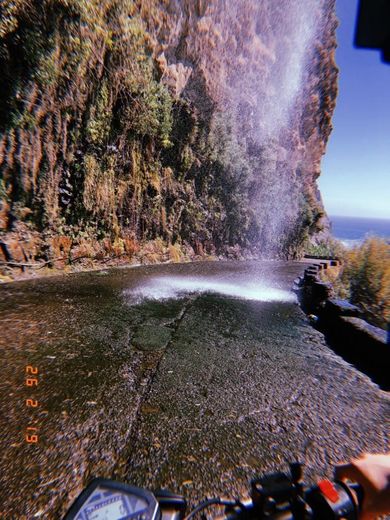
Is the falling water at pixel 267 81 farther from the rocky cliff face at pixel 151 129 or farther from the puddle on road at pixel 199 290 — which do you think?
the puddle on road at pixel 199 290

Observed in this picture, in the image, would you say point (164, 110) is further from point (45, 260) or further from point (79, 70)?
point (45, 260)

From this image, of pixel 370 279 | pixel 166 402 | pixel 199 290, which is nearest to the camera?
pixel 166 402

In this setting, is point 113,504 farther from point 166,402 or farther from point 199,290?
point 199,290

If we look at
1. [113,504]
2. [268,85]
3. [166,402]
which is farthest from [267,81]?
[113,504]

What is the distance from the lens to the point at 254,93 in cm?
1698

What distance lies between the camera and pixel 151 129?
10.1 m

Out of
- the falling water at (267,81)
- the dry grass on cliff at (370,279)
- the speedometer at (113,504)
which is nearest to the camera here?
the speedometer at (113,504)

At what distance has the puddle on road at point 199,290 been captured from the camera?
20.1ft

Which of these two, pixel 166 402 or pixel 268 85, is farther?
pixel 268 85

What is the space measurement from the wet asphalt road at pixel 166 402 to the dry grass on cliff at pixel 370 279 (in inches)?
50.2

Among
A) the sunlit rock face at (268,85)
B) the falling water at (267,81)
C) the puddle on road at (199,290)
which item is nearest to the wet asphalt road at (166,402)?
the puddle on road at (199,290)

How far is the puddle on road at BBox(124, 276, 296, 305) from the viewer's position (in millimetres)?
6137
